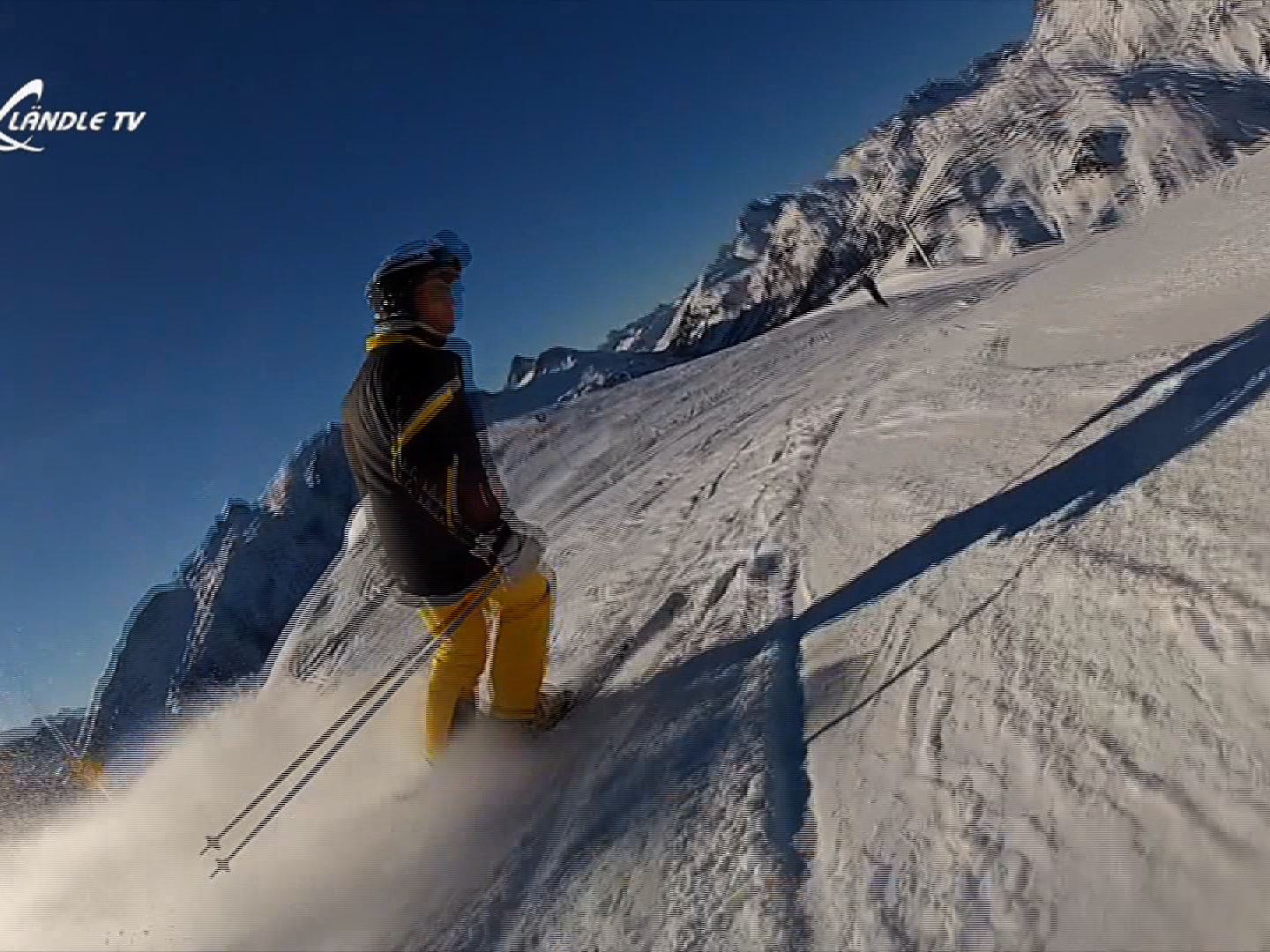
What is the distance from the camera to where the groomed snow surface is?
2496 millimetres

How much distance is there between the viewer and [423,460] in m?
4.17

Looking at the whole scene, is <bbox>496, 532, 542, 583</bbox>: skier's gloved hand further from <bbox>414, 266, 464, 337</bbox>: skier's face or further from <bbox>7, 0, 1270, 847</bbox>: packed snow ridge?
<bbox>7, 0, 1270, 847</bbox>: packed snow ridge

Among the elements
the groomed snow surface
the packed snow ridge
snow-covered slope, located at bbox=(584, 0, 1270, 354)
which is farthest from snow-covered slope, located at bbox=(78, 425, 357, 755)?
the groomed snow surface

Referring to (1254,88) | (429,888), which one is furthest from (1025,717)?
(1254,88)

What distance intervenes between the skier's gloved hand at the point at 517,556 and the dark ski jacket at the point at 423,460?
5 centimetres

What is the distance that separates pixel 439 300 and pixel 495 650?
6.12 ft

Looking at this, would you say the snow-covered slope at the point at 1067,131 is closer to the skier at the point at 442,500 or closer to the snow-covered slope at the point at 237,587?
the skier at the point at 442,500

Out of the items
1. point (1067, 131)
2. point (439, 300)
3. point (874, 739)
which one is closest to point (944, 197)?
point (1067, 131)

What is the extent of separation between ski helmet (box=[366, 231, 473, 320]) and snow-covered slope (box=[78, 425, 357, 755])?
114959mm

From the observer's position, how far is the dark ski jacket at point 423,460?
4.10 metres

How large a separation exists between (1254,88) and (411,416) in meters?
119

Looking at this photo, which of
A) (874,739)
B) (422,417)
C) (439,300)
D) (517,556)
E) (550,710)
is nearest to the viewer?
(874,739)

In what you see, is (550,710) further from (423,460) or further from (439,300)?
(439,300)

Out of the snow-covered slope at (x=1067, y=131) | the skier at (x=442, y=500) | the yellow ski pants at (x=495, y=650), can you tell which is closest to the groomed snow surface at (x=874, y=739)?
the yellow ski pants at (x=495, y=650)
